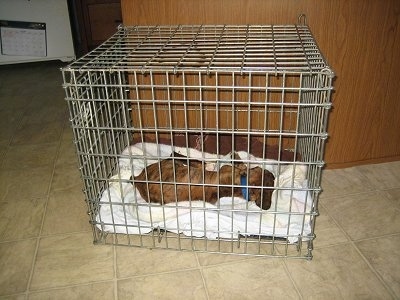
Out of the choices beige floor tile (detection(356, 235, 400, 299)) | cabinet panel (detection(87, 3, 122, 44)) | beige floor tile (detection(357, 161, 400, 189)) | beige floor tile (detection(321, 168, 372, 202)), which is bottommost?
beige floor tile (detection(356, 235, 400, 299))

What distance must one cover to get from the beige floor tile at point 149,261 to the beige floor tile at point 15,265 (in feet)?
1.05

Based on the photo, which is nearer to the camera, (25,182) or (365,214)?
(365,214)

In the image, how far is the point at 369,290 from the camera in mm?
1172

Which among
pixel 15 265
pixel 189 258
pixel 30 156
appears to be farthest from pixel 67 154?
pixel 189 258

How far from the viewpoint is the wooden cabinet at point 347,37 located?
1561 mm

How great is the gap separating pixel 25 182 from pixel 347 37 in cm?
168

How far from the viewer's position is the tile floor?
1.19 metres

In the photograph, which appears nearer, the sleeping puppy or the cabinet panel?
the sleeping puppy

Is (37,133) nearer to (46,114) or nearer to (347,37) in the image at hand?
(46,114)

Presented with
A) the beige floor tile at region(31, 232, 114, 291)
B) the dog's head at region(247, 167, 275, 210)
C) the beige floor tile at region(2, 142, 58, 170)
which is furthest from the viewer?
the beige floor tile at region(2, 142, 58, 170)

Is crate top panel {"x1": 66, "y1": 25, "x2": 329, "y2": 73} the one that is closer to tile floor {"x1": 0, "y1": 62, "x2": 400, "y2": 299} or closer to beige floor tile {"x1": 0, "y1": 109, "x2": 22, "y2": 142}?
tile floor {"x1": 0, "y1": 62, "x2": 400, "y2": 299}

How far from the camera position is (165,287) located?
121 cm

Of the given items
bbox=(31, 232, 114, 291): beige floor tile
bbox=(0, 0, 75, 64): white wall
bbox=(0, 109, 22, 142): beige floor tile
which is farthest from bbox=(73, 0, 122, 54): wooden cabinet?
bbox=(31, 232, 114, 291): beige floor tile

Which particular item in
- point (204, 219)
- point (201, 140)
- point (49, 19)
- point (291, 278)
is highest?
Answer: point (49, 19)
